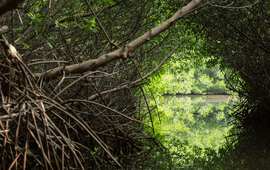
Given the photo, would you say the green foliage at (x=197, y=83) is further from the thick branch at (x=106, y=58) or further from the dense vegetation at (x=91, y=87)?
the thick branch at (x=106, y=58)

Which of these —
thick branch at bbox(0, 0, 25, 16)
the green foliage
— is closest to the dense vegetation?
thick branch at bbox(0, 0, 25, 16)

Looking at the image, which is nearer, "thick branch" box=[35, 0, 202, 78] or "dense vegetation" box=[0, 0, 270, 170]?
"dense vegetation" box=[0, 0, 270, 170]

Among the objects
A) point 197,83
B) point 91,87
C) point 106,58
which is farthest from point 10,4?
point 197,83

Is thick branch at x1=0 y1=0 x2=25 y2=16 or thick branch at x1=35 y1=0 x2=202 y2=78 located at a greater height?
thick branch at x1=0 y1=0 x2=25 y2=16

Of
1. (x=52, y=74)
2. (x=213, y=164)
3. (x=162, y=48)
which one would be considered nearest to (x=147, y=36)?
(x=52, y=74)

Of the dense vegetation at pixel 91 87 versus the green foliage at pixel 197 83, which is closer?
the dense vegetation at pixel 91 87

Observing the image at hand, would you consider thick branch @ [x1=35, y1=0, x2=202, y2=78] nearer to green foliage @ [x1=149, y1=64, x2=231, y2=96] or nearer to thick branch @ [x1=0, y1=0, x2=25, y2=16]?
thick branch @ [x1=0, y1=0, x2=25, y2=16]

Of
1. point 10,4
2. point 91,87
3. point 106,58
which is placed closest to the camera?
point 10,4

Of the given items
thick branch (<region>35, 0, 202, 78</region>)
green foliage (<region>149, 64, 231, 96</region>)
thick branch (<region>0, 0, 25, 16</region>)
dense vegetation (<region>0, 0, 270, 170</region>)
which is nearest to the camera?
thick branch (<region>0, 0, 25, 16</region>)

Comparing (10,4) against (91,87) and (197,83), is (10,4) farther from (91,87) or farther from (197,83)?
(197,83)

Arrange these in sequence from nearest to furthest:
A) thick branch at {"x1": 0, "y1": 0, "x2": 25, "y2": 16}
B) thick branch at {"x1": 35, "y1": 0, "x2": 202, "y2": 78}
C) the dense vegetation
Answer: thick branch at {"x1": 0, "y1": 0, "x2": 25, "y2": 16}, the dense vegetation, thick branch at {"x1": 35, "y1": 0, "x2": 202, "y2": 78}

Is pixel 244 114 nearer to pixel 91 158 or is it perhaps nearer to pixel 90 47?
pixel 90 47

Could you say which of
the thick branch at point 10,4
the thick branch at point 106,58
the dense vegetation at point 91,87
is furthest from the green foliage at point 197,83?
the thick branch at point 10,4

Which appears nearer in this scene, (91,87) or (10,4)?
(10,4)
